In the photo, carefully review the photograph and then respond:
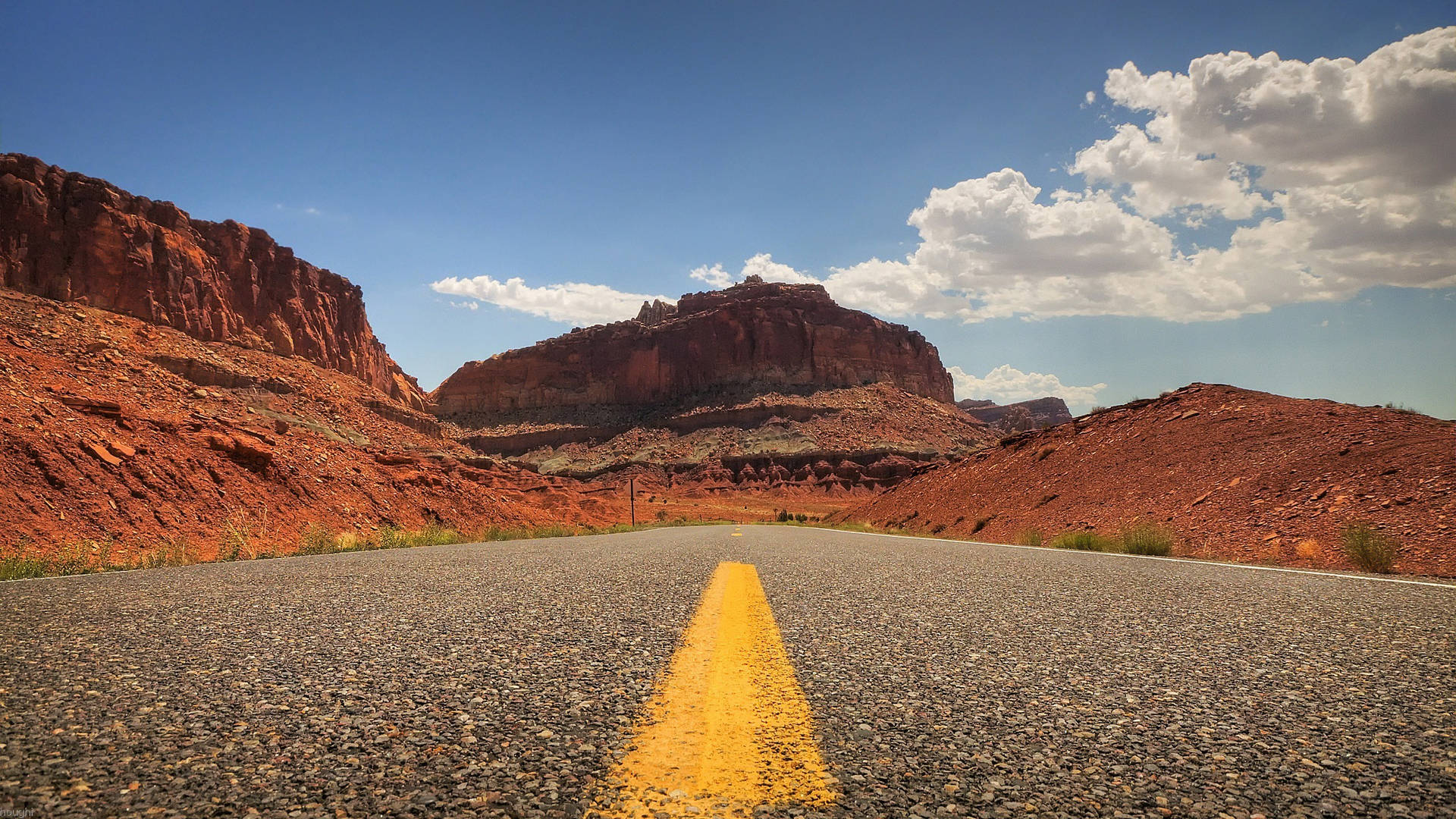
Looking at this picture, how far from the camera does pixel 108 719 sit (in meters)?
1.70

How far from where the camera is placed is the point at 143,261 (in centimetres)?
4650

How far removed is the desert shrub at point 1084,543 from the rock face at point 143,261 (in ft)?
175

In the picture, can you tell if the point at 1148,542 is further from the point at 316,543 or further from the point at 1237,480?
the point at 316,543

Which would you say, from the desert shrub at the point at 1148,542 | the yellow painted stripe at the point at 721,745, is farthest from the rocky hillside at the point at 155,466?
the desert shrub at the point at 1148,542

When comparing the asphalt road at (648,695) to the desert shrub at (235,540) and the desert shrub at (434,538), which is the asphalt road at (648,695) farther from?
the desert shrub at (434,538)

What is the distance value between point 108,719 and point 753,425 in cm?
8727

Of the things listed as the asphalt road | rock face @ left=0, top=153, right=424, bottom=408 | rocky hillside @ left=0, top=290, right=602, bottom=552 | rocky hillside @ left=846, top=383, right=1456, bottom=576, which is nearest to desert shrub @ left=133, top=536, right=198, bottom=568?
rocky hillside @ left=0, top=290, right=602, bottom=552

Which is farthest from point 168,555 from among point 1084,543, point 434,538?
point 1084,543

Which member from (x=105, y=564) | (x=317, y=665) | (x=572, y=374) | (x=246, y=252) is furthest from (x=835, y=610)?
(x=572, y=374)

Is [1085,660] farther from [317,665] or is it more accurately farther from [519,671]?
[317,665]

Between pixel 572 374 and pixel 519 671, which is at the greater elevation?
pixel 572 374

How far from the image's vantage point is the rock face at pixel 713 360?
101 m

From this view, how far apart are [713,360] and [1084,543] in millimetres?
92177

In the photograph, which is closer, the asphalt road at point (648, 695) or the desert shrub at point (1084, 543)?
the asphalt road at point (648, 695)
